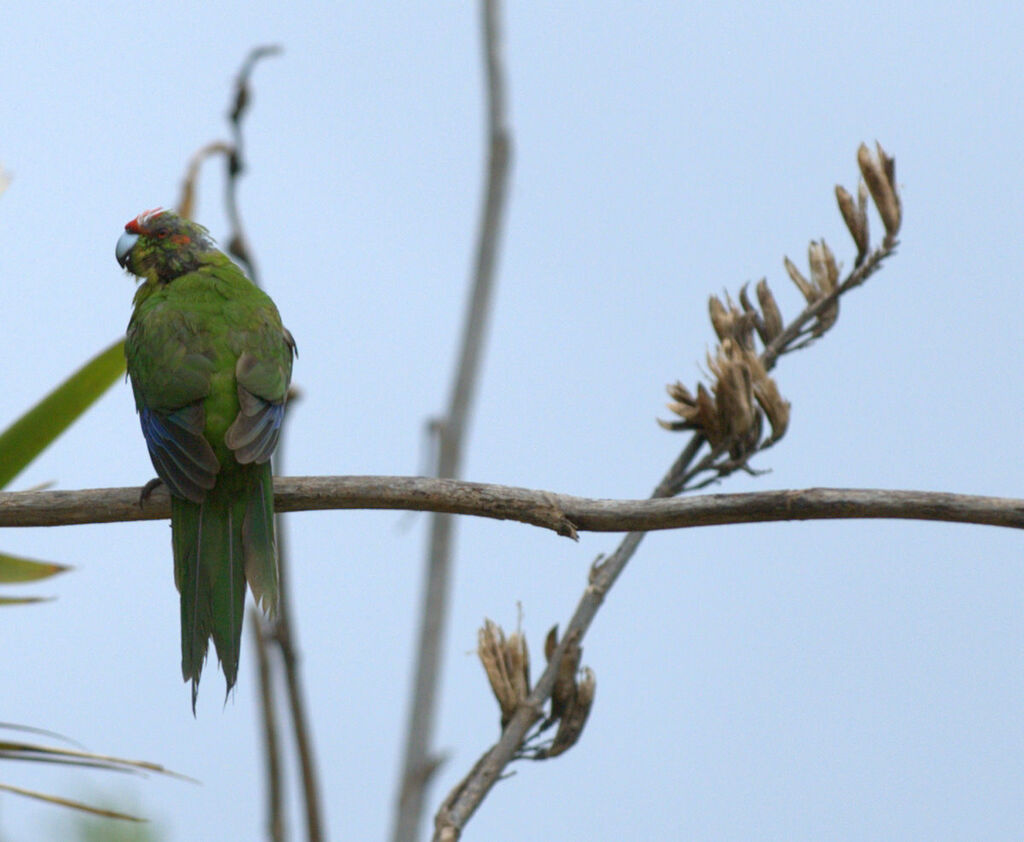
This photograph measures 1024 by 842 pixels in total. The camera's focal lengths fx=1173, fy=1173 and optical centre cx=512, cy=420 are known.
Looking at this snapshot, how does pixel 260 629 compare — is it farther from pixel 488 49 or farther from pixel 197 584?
pixel 488 49

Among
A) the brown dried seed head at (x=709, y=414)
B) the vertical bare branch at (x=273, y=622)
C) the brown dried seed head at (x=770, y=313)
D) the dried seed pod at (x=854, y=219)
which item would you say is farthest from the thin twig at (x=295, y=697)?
the dried seed pod at (x=854, y=219)

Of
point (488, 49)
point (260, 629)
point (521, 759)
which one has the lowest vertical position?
point (521, 759)

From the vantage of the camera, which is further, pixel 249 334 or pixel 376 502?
pixel 249 334

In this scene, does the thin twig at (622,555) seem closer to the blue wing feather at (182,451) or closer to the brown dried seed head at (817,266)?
→ the brown dried seed head at (817,266)

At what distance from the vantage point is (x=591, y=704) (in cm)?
239

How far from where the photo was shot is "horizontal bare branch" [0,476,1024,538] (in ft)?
6.17

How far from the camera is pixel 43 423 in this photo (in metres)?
2.88

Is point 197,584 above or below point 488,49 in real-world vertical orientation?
below

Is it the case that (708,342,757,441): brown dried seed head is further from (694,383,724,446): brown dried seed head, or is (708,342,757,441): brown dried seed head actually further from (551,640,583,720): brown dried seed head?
(551,640,583,720): brown dried seed head

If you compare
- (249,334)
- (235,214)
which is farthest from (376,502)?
(235,214)

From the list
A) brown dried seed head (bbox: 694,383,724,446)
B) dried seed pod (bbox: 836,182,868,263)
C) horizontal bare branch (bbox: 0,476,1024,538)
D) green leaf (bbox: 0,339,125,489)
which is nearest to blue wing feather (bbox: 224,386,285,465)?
horizontal bare branch (bbox: 0,476,1024,538)

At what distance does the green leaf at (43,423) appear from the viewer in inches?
113

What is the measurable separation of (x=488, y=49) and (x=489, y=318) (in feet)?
2.76

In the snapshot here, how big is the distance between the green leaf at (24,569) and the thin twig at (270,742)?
1.68 feet
